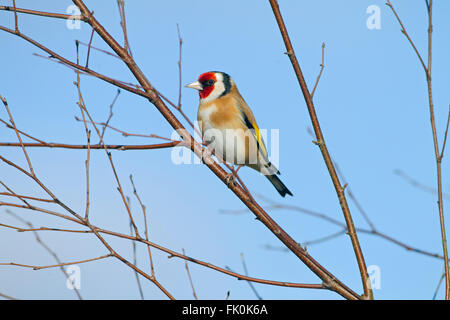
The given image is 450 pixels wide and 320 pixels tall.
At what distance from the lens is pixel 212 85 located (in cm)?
570

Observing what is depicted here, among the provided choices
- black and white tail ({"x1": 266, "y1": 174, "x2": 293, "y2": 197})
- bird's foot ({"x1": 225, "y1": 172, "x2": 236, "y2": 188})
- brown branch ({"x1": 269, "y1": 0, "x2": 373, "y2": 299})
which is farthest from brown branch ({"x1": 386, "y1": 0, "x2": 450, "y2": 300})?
black and white tail ({"x1": 266, "y1": 174, "x2": 293, "y2": 197})

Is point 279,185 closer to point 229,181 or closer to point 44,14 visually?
point 229,181

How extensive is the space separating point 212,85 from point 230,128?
82 cm

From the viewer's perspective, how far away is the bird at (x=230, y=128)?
5137 millimetres

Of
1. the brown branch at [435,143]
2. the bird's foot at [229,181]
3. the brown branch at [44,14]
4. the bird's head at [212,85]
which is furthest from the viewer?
the bird's head at [212,85]

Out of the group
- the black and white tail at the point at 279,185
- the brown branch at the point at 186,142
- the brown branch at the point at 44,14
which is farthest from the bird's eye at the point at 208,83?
the brown branch at the point at 44,14

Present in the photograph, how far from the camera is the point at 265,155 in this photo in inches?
215

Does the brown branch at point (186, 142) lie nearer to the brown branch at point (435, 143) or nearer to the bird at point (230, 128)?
the brown branch at point (435, 143)

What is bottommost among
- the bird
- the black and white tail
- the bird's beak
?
the black and white tail

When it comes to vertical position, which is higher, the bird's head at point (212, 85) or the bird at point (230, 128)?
the bird's head at point (212, 85)

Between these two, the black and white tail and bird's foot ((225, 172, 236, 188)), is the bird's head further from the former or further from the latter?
bird's foot ((225, 172, 236, 188))

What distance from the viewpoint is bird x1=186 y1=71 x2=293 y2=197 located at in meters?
5.14

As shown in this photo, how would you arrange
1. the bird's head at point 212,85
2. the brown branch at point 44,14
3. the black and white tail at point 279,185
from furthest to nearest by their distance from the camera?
the black and white tail at point 279,185
the bird's head at point 212,85
the brown branch at point 44,14
